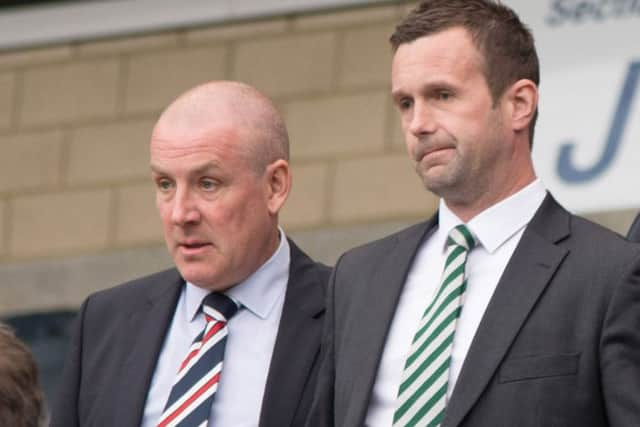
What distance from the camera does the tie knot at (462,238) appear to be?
4.57m

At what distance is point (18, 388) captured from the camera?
13.1 ft

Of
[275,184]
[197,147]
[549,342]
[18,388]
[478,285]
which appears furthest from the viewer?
[275,184]

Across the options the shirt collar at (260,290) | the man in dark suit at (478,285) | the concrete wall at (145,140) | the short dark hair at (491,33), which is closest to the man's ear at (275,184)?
the shirt collar at (260,290)

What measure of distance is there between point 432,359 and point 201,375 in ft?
2.48

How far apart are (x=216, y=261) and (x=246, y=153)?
28cm

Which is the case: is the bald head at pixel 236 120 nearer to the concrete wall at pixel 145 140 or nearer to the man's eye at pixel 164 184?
the man's eye at pixel 164 184

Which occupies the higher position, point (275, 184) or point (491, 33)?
point (491, 33)

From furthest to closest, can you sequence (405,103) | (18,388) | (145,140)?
1. (145,140)
2. (405,103)
3. (18,388)

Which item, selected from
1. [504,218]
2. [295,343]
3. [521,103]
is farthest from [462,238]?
[295,343]

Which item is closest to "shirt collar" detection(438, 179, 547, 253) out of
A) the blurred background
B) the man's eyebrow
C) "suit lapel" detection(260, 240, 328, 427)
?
"suit lapel" detection(260, 240, 328, 427)

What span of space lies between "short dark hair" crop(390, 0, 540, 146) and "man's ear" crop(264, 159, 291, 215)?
1.88 ft

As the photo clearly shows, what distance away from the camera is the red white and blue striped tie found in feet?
16.2

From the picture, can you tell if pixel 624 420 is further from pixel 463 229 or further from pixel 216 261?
pixel 216 261

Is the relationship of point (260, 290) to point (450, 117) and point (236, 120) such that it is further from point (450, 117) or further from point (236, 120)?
point (450, 117)
